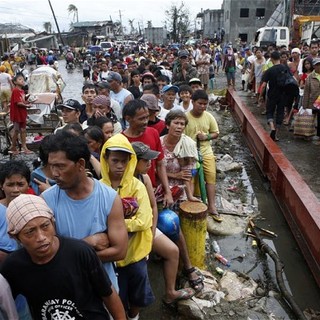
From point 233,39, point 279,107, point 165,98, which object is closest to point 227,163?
point 279,107

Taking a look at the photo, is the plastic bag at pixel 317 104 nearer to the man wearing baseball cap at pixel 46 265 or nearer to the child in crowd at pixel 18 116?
the child in crowd at pixel 18 116

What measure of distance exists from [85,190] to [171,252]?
4.02 feet

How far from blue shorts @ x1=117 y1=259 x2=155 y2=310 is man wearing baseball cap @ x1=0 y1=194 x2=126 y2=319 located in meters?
0.77

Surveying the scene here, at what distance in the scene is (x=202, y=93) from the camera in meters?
4.63

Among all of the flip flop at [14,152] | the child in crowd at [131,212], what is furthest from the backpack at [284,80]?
the child in crowd at [131,212]

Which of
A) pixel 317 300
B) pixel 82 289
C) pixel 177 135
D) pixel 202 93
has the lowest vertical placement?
pixel 317 300

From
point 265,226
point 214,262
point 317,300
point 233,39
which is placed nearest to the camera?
point 317,300

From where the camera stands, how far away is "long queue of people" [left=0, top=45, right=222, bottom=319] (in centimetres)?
178

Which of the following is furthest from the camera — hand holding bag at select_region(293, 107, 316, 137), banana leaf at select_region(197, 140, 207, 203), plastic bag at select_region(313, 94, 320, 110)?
hand holding bag at select_region(293, 107, 316, 137)

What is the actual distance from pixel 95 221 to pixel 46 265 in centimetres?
38

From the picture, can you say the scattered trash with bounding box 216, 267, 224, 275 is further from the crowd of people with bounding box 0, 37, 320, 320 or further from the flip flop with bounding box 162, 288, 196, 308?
the flip flop with bounding box 162, 288, 196, 308

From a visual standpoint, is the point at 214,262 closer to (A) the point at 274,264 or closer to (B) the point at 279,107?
(A) the point at 274,264

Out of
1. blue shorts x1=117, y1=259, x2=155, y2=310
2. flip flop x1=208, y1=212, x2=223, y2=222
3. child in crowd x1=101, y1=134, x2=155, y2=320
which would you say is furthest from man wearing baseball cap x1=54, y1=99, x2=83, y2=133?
blue shorts x1=117, y1=259, x2=155, y2=310

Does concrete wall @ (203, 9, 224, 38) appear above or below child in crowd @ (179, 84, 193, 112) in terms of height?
above
